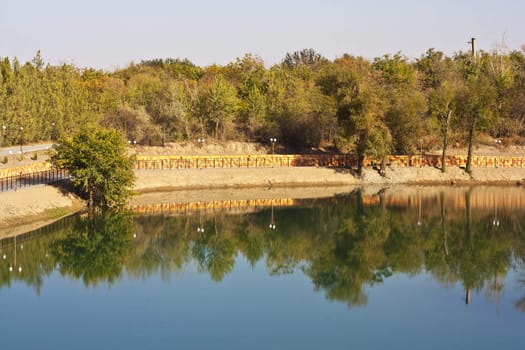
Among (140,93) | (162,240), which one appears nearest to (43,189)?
(162,240)

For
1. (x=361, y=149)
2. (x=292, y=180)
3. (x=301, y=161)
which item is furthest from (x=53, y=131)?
(x=361, y=149)

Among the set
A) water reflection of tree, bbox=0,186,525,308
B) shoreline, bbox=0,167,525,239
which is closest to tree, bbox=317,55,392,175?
shoreline, bbox=0,167,525,239

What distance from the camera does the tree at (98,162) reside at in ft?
177

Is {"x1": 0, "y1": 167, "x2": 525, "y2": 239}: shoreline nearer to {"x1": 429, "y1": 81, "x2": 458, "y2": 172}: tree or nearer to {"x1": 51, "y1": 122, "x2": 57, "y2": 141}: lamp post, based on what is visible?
{"x1": 429, "y1": 81, "x2": 458, "y2": 172}: tree

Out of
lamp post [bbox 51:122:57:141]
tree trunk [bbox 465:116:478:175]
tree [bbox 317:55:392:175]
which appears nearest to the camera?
tree [bbox 317:55:392:175]

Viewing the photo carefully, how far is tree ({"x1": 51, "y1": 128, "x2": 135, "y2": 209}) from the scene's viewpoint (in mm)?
53938

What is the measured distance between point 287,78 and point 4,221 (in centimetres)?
6133

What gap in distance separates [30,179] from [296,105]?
40049 millimetres

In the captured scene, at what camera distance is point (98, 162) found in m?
53.9

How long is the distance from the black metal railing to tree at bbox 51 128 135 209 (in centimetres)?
287

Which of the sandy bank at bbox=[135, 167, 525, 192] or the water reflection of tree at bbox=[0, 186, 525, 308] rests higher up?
the sandy bank at bbox=[135, 167, 525, 192]

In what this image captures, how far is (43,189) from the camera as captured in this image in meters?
53.2

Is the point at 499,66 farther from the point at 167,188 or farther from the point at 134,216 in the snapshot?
the point at 134,216

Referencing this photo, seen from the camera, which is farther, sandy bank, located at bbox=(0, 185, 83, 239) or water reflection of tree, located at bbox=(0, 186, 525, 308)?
sandy bank, located at bbox=(0, 185, 83, 239)
